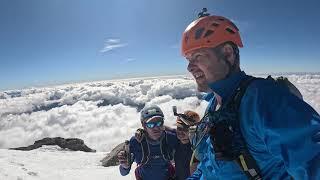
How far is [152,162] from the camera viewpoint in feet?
23.0

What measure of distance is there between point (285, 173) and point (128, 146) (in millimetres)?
5102

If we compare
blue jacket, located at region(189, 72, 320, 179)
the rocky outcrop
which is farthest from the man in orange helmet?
the rocky outcrop

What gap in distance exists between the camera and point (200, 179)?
2.84 m

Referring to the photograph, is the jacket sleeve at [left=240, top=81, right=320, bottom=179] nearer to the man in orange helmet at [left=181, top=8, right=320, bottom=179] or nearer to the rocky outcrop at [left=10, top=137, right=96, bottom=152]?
the man in orange helmet at [left=181, top=8, right=320, bottom=179]

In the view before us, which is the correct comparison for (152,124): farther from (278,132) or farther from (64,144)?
(64,144)

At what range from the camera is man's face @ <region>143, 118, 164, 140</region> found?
7078 mm

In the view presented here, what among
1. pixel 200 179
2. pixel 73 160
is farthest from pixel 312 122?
pixel 73 160

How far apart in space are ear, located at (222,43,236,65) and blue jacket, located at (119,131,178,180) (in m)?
4.84

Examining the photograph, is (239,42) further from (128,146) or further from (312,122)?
(128,146)

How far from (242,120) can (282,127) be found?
12.2 inches

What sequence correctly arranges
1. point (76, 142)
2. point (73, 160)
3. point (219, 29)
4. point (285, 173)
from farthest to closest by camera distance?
point (76, 142) → point (73, 160) → point (219, 29) → point (285, 173)

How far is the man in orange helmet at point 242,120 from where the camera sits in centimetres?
169

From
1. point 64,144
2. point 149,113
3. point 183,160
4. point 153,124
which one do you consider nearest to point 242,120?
point 183,160

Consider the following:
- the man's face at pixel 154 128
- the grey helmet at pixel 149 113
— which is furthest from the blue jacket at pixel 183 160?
the grey helmet at pixel 149 113
